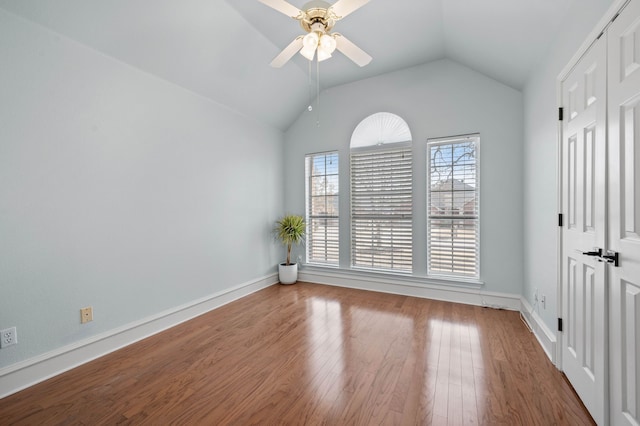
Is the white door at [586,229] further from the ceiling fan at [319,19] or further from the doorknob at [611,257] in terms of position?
the ceiling fan at [319,19]

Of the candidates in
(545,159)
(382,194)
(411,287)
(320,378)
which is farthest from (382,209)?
(320,378)

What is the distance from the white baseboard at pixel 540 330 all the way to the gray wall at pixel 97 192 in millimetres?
3589

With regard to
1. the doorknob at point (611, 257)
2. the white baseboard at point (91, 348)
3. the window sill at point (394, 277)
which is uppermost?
the doorknob at point (611, 257)

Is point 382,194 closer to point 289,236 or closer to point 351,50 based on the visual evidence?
point 289,236

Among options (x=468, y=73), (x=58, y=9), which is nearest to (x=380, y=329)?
(x=468, y=73)

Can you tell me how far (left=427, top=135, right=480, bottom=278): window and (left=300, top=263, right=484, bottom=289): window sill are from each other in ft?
0.35

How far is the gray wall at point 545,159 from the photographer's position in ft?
6.30

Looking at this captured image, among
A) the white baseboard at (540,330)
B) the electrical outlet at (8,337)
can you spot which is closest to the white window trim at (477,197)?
the white baseboard at (540,330)

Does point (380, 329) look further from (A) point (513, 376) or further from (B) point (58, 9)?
(B) point (58, 9)

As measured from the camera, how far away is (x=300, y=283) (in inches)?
185

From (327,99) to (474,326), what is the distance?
12.7 ft

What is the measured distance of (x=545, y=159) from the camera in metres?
2.49

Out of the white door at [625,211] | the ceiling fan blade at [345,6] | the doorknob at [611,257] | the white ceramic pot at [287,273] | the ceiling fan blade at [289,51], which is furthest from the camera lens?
the white ceramic pot at [287,273]

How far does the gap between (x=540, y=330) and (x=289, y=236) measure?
3315 mm
